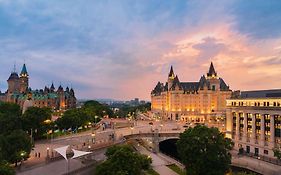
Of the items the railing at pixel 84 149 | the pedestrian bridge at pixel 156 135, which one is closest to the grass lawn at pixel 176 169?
the railing at pixel 84 149

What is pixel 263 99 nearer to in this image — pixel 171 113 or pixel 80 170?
pixel 80 170

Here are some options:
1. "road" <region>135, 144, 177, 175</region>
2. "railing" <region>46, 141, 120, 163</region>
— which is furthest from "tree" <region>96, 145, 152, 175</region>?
"road" <region>135, 144, 177, 175</region>

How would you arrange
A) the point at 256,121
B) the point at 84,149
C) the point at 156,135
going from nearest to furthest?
the point at 84,149 < the point at 256,121 < the point at 156,135

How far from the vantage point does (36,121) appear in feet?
270

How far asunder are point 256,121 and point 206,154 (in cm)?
4163

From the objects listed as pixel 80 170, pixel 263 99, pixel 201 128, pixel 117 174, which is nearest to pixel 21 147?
pixel 80 170

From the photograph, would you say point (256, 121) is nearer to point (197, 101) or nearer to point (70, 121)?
point (70, 121)

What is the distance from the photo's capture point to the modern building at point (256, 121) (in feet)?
281

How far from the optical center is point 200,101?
18800cm

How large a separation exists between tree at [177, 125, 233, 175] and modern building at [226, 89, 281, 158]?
102 ft

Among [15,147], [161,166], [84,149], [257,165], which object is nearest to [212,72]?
[257,165]

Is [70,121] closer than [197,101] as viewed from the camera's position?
Yes

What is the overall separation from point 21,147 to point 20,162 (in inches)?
172

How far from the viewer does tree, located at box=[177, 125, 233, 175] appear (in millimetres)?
58969
